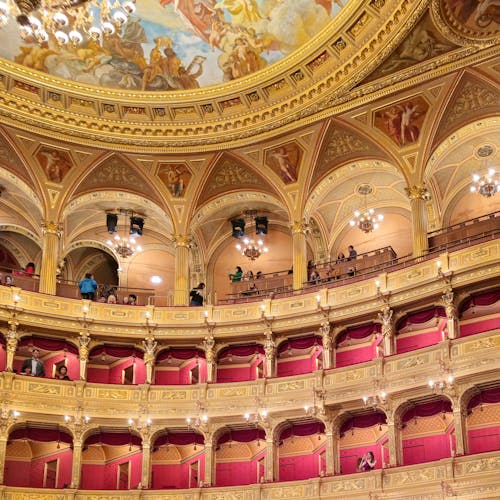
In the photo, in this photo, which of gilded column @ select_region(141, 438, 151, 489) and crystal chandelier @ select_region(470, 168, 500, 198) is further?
crystal chandelier @ select_region(470, 168, 500, 198)

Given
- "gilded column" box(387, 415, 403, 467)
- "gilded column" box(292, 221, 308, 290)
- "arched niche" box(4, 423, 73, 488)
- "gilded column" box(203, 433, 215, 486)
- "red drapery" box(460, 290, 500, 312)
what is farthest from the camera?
"gilded column" box(292, 221, 308, 290)

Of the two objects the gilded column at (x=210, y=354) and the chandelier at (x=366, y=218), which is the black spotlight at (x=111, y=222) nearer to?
the gilded column at (x=210, y=354)

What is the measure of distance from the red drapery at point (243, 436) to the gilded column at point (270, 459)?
73 centimetres

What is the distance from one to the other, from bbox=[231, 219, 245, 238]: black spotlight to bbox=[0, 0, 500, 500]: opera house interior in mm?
113

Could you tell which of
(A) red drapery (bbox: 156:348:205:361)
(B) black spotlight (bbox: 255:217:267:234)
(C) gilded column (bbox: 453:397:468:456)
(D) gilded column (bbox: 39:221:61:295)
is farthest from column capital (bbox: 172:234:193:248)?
(C) gilded column (bbox: 453:397:468:456)

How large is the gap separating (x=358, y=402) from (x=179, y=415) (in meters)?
5.77

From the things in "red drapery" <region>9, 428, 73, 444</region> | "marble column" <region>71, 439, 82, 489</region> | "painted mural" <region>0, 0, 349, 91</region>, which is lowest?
"marble column" <region>71, 439, 82, 489</region>

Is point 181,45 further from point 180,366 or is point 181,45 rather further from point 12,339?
point 12,339

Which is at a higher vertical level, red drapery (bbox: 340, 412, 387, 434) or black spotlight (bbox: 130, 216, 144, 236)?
black spotlight (bbox: 130, 216, 144, 236)

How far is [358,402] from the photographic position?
990 inches

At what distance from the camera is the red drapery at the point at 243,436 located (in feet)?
89.0

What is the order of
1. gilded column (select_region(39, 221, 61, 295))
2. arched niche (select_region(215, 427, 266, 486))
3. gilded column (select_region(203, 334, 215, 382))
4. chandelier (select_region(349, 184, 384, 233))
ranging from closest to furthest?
arched niche (select_region(215, 427, 266, 486))
gilded column (select_region(203, 334, 215, 382))
gilded column (select_region(39, 221, 61, 295))
chandelier (select_region(349, 184, 384, 233))

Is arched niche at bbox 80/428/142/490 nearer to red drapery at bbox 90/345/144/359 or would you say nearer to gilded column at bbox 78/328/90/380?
gilded column at bbox 78/328/90/380

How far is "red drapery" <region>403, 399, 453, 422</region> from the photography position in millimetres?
24106
